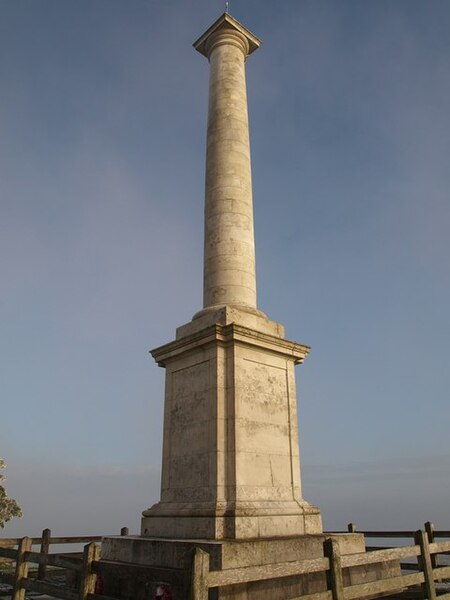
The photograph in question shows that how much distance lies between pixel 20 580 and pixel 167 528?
2662 mm

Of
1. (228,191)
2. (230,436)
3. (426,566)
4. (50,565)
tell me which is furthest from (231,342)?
(426,566)

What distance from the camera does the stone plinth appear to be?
8727 mm

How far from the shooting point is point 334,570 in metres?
6.88

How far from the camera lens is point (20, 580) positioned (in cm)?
865

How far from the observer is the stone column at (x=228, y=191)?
11.5 meters

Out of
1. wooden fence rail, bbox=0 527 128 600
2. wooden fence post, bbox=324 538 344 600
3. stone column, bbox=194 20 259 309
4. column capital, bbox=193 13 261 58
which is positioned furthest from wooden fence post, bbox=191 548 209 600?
column capital, bbox=193 13 261 58

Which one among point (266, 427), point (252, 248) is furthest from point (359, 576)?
point (252, 248)

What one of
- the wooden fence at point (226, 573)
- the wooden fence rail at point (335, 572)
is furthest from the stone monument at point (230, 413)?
the wooden fence rail at point (335, 572)

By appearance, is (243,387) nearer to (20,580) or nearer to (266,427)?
(266,427)

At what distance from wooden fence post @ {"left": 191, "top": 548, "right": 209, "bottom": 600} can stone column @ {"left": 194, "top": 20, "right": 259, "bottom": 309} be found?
6.14 meters

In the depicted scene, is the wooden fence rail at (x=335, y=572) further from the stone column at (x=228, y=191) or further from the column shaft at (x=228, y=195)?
the column shaft at (x=228, y=195)

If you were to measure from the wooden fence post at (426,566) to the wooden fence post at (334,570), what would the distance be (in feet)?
8.26

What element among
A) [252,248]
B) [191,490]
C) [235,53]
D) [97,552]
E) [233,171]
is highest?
[235,53]

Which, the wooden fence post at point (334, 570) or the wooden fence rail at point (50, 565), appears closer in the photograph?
the wooden fence post at point (334, 570)
